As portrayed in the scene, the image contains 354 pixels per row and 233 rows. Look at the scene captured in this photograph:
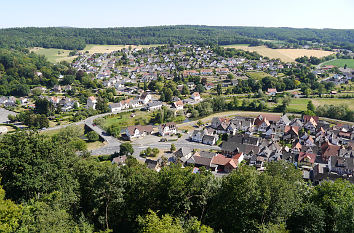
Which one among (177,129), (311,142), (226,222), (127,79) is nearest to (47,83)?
(127,79)

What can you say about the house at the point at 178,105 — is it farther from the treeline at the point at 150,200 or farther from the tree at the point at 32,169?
the tree at the point at 32,169

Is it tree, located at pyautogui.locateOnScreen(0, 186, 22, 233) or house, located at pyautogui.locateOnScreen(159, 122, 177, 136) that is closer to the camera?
tree, located at pyautogui.locateOnScreen(0, 186, 22, 233)

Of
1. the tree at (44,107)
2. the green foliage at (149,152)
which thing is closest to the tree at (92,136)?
the green foliage at (149,152)

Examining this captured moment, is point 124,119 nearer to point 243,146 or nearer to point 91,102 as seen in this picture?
point 91,102

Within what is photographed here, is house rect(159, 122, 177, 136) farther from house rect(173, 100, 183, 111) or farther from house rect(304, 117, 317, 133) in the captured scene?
house rect(304, 117, 317, 133)

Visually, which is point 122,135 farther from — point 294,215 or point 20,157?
point 294,215

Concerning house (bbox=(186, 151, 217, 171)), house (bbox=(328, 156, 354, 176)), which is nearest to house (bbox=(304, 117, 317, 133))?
house (bbox=(328, 156, 354, 176))

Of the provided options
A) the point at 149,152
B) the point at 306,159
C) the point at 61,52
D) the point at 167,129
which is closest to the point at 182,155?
the point at 149,152
